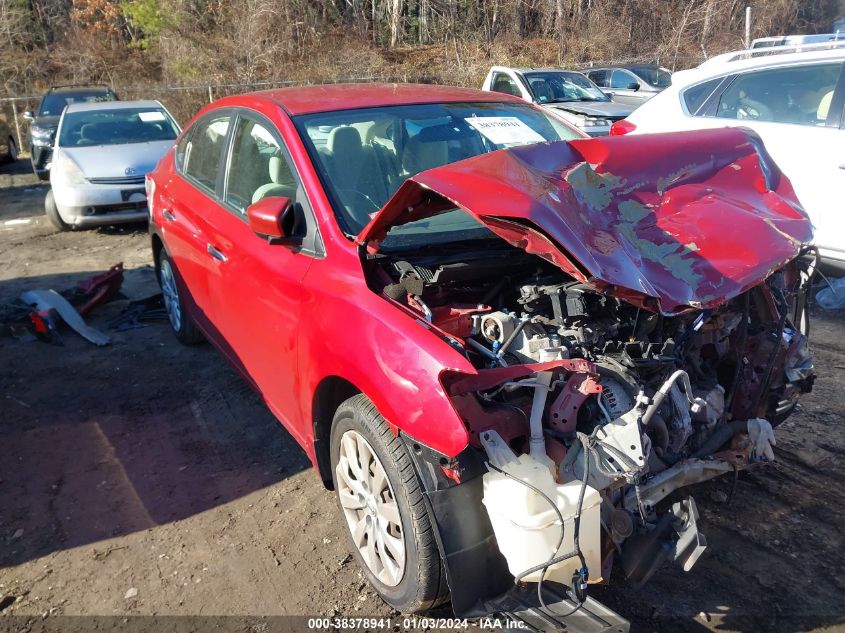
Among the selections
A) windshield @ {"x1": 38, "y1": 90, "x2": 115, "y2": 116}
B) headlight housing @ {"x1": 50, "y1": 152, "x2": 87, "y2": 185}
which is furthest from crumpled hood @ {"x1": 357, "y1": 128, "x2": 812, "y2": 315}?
windshield @ {"x1": 38, "y1": 90, "x2": 115, "y2": 116}

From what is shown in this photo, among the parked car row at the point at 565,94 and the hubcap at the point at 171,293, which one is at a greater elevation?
the parked car row at the point at 565,94

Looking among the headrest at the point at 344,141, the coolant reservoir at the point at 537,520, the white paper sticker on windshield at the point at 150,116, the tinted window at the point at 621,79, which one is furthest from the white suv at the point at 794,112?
the tinted window at the point at 621,79

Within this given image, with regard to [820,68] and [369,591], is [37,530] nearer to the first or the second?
[369,591]

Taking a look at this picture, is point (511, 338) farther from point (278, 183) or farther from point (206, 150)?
point (206, 150)

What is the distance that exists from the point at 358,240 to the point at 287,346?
69cm

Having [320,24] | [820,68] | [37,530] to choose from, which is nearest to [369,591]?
[37,530]

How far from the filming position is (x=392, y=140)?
11.6 feet

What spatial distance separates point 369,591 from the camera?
114 inches

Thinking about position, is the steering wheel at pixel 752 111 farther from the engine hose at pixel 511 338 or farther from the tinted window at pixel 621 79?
the tinted window at pixel 621 79

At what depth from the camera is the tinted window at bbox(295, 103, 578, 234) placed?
3223mm

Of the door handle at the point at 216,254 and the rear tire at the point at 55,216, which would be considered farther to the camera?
the rear tire at the point at 55,216

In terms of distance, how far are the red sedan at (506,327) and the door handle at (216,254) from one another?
17mm

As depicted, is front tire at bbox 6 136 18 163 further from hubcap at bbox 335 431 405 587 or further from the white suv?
hubcap at bbox 335 431 405 587

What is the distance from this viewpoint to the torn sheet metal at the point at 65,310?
5695 millimetres
